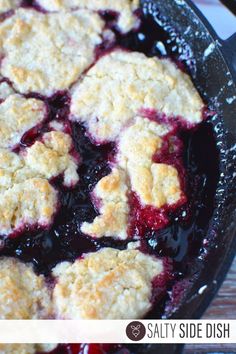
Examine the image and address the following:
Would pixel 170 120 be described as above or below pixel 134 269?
above

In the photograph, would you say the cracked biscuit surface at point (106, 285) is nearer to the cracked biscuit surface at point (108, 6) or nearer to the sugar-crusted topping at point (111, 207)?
the sugar-crusted topping at point (111, 207)

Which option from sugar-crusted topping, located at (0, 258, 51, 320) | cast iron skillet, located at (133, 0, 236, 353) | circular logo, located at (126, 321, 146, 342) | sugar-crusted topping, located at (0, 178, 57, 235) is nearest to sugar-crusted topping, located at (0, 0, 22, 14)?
cast iron skillet, located at (133, 0, 236, 353)

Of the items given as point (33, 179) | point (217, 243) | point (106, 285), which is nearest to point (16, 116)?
point (33, 179)

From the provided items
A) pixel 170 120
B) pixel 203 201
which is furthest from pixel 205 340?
pixel 170 120

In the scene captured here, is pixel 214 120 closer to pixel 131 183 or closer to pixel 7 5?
pixel 131 183

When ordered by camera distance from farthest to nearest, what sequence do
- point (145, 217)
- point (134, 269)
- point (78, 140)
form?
point (78, 140), point (145, 217), point (134, 269)

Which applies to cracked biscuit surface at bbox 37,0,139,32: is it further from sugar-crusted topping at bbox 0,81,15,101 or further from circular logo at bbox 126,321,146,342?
circular logo at bbox 126,321,146,342

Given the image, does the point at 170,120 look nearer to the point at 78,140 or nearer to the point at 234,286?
the point at 78,140
